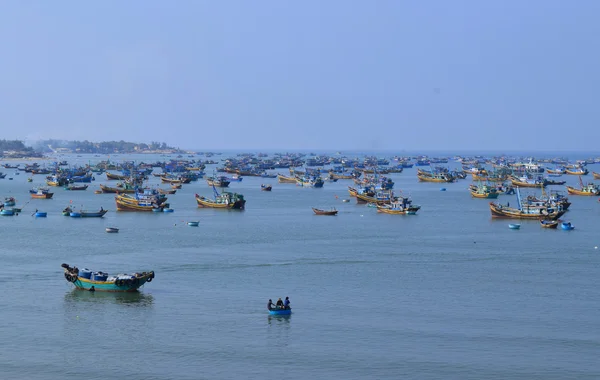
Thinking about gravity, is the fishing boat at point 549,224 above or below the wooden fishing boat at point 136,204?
above

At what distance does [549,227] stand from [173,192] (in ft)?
168

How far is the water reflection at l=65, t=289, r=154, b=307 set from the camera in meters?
40.1

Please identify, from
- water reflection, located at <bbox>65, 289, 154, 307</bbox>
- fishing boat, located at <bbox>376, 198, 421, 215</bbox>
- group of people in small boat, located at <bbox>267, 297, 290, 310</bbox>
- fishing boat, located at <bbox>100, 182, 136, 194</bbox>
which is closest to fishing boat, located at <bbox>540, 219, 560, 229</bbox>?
fishing boat, located at <bbox>376, 198, 421, 215</bbox>

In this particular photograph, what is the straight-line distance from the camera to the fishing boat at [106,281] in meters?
41.7

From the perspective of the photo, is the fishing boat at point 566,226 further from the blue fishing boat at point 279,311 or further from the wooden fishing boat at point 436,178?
the wooden fishing boat at point 436,178

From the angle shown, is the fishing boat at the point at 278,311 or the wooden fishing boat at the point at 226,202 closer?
the fishing boat at the point at 278,311

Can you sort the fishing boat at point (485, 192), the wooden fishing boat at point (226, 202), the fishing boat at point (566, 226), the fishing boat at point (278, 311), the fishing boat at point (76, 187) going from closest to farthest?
the fishing boat at point (278, 311) < the fishing boat at point (566, 226) < the wooden fishing boat at point (226, 202) < the fishing boat at point (485, 192) < the fishing boat at point (76, 187)

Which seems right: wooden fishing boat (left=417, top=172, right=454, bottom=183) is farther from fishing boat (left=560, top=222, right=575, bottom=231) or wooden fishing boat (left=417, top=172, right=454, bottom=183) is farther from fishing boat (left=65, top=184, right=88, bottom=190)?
fishing boat (left=560, top=222, right=575, bottom=231)

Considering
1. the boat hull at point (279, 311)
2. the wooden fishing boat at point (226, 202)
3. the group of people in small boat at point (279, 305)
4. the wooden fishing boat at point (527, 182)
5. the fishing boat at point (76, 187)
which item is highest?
the wooden fishing boat at point (527, 182)

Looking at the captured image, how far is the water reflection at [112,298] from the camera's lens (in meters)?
40.1

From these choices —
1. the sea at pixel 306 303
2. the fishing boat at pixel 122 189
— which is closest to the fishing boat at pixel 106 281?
the sea at pixel 306 303

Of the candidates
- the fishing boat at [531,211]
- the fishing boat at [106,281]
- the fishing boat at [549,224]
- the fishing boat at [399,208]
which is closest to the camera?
the fishing boat at [106,281]

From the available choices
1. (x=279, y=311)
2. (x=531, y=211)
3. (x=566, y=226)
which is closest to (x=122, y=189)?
(x=531, y=211)

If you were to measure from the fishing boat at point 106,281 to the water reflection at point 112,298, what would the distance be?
239mm
